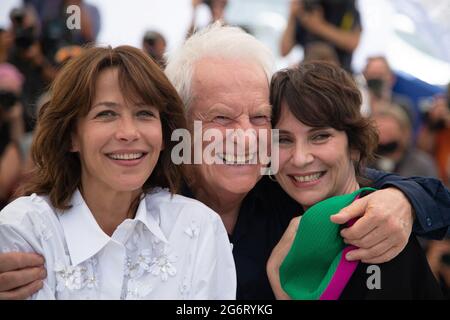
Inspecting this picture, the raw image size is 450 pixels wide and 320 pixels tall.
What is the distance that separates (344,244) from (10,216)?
80cm

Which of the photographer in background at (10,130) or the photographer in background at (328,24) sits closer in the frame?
the photographer in background at (10,130)

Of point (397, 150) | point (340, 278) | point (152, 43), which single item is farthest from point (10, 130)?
point (340, 278)

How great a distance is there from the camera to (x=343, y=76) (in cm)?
197

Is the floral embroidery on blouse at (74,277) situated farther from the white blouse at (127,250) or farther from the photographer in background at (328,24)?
the photographer in background at (328,24)

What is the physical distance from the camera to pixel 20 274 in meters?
1.54

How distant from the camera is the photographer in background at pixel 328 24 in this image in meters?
3.77

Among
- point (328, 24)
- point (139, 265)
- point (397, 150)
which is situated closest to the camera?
point (139, 265)

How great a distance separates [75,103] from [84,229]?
303mm

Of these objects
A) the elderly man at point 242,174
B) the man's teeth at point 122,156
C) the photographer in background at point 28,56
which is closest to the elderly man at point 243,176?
the elderly man at point 242,174

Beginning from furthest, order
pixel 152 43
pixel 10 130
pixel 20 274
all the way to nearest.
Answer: pixel 152 43
pixel 10 130
pixel 20 274

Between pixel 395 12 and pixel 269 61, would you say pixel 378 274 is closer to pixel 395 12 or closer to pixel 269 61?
pixel 269 61

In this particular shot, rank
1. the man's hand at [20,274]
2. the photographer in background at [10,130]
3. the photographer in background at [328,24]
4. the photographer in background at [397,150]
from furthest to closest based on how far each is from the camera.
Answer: the photographer in background at [328,24]
the photographer in background at [397,150]
the photographer in background at [10,130]
the man's hand at [20,274]

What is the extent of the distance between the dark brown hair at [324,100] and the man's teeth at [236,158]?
0.40 feet

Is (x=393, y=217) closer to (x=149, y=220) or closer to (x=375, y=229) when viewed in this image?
(x=375, y=229)
